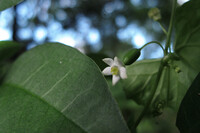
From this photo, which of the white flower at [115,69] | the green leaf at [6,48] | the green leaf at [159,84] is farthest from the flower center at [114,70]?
the green leaf at [6,48]

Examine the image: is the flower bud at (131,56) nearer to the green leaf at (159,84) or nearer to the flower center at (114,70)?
the flower center at (114,70)

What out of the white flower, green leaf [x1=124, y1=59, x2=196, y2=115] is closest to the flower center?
the white flower

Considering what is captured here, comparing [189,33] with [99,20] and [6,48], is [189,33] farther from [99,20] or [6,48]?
[99,20]

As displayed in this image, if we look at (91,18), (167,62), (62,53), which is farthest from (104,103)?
(91,18)

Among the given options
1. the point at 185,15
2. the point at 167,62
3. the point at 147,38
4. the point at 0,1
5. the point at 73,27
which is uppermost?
the point at 0,1

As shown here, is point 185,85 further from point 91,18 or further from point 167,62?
point 91,18

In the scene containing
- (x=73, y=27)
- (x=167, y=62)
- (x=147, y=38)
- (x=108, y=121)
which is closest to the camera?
(x=108, y=121)

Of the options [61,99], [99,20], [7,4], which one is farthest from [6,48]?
[99,20]
